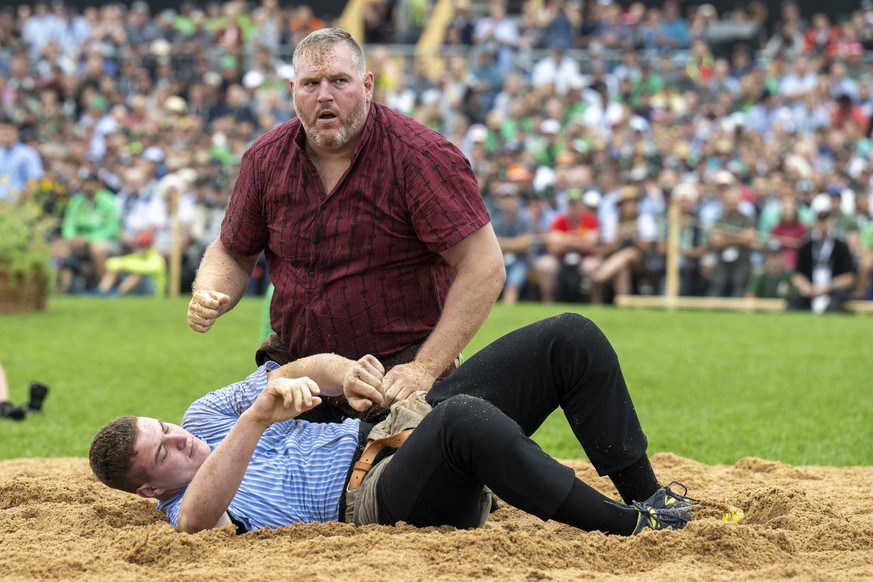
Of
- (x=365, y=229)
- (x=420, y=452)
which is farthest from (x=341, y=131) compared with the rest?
(x=420, y=452)

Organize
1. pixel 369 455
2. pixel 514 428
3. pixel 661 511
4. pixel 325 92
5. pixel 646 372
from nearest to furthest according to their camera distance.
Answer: pixel 514 428
pixel 661 511
pixel 369 455
pixel 325 92
pixel 646 372

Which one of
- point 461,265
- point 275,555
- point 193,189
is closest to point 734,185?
point 193,189

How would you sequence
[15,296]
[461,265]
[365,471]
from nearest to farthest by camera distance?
[365,471], [461,265], [15,296]

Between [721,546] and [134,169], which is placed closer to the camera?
[721,546]

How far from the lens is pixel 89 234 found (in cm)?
1831

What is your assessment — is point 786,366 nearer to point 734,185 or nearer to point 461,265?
point 734,185

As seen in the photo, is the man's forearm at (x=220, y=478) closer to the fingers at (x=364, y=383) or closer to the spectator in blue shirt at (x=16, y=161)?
the fingers at (x=364, y=383)

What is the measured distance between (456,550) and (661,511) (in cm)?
79

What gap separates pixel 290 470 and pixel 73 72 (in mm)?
20281

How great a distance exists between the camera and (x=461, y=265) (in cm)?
521

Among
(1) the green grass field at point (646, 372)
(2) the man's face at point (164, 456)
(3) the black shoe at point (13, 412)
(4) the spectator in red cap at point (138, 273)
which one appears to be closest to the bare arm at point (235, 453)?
(2) the man's face at point (164, 456)

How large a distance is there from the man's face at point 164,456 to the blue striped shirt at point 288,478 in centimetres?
12

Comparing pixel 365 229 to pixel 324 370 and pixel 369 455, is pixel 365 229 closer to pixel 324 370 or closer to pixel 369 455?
pixel 324 370

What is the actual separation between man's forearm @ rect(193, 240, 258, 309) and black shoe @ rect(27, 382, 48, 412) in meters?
3.70
